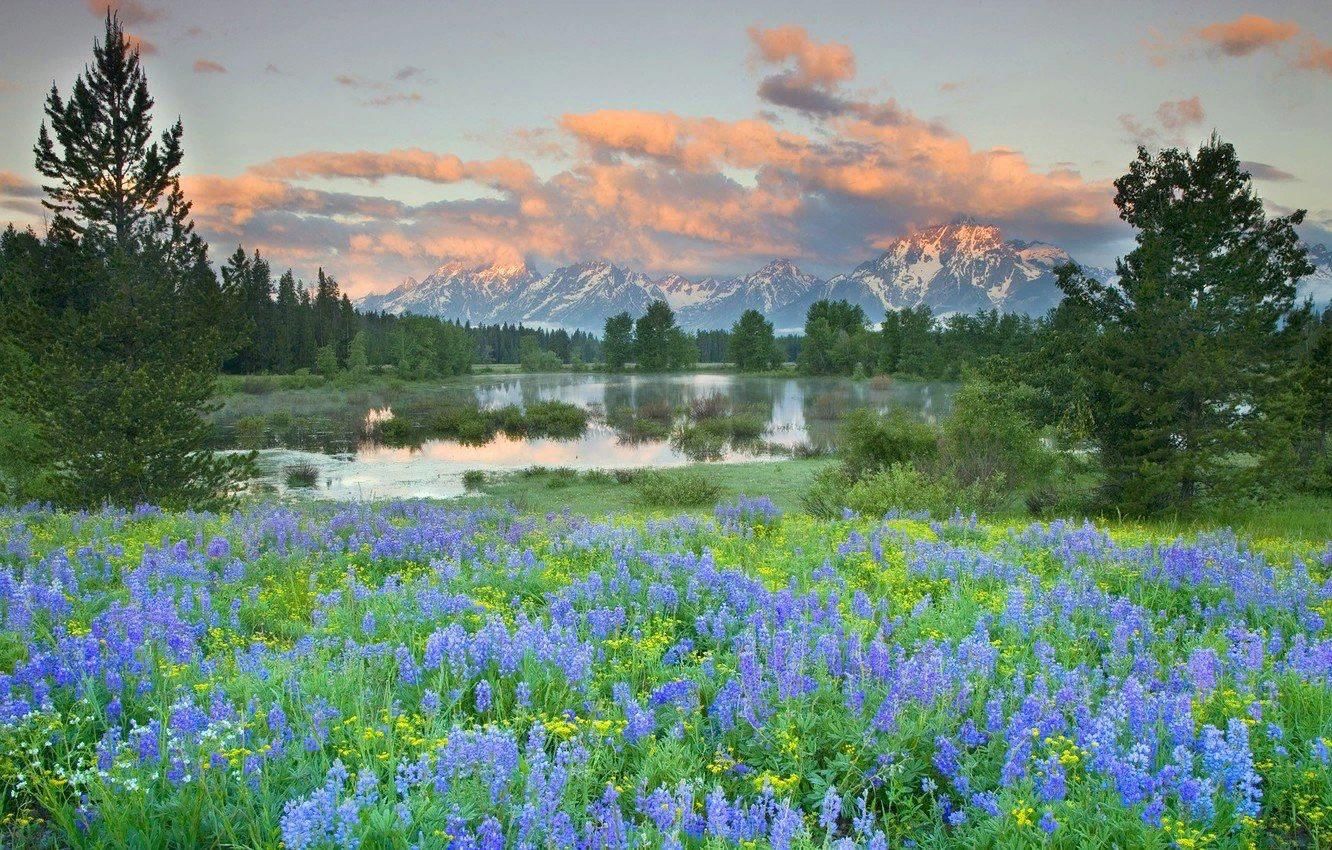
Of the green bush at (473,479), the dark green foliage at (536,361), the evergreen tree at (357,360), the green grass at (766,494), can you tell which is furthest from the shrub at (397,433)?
the dark green foliage at (536,361)

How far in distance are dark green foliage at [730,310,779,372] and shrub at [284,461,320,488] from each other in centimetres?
11217

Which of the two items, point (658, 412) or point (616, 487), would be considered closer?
point (616, 487)

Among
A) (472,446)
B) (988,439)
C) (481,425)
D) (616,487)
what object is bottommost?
(616,487)

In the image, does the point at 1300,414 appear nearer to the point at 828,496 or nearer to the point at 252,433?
the point at 828,496

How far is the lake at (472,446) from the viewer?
113 feet

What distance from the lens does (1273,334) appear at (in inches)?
762

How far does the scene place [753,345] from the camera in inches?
5655

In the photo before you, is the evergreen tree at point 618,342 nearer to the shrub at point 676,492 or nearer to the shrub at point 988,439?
the shrub at point 676,492

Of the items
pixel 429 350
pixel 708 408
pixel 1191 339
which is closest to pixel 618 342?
pixel 429 350

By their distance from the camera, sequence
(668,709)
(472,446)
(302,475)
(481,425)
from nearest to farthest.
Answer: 1. (668,709)
2. (302,475)
3. (472,446)
4. (481,425)

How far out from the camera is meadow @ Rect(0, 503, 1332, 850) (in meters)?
3.47

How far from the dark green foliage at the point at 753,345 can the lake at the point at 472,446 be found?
5384 centimetres

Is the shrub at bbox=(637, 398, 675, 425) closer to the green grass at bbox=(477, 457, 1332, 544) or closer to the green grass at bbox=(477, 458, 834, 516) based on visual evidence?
the green grass at bbox=(477, 457, 1332, 544)

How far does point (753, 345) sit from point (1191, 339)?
126 metres
